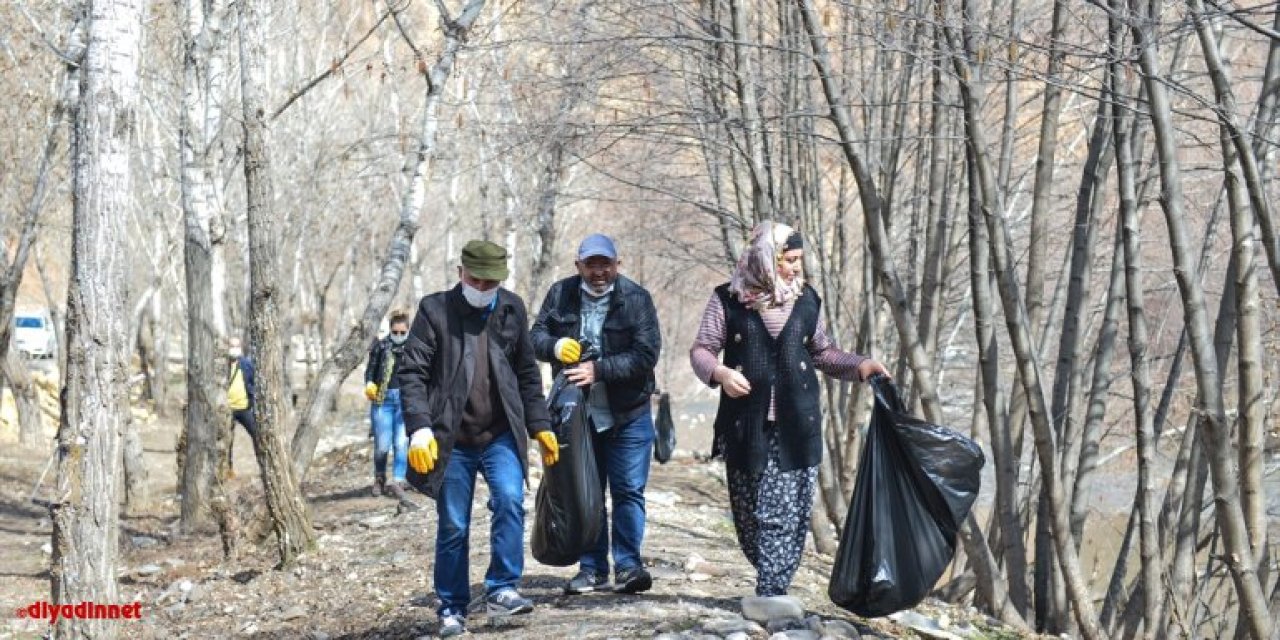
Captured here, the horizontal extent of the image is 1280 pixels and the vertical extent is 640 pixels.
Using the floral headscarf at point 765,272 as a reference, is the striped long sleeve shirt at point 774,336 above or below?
below

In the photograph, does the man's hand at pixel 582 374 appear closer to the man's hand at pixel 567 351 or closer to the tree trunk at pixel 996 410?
the man's hand at pixel 567 351

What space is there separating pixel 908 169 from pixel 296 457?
881 centimetres

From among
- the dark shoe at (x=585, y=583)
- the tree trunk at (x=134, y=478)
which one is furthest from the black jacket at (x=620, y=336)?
the tree trunk at (x=134, y=478)

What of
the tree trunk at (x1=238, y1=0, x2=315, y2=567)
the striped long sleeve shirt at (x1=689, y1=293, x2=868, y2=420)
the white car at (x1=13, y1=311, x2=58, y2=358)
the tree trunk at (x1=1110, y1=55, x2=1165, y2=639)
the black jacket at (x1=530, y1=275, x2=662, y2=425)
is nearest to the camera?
the striped long sleeve shirt at (x1=689, y1=293, x2=868, y2=420)

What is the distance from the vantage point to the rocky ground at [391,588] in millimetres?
6090

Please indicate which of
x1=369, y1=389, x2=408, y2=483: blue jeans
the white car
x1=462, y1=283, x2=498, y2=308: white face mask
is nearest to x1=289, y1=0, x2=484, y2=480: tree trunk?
x1=369, y1=389, x2=408, y2=483: blue jeans

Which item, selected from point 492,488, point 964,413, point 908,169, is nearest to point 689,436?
point 964,413

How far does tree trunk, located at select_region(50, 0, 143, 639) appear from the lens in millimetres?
5637

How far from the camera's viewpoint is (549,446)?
6164 mm

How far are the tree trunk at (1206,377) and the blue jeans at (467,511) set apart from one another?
3080 mm

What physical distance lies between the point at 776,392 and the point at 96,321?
2676 mm

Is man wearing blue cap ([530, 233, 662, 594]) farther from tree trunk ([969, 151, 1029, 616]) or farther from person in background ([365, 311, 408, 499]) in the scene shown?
person in background ([365, 311, 408, 499])

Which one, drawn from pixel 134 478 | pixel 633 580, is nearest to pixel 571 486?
pixel 633 580

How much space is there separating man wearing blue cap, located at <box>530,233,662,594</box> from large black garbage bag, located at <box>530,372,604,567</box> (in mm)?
93
